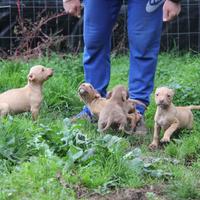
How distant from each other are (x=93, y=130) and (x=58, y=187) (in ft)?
5.89

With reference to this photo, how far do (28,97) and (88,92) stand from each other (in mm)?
567

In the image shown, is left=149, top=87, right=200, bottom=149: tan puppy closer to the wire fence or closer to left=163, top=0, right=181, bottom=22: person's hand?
left=163, top=0, right=181, bottom=22: person's hand

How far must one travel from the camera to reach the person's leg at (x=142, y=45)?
6098 millimetres

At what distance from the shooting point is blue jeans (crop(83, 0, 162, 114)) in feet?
20.1

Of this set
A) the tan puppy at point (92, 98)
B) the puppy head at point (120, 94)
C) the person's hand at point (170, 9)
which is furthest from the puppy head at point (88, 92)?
the person's hand at point (170, 9)

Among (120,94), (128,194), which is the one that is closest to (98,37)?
(120,94)

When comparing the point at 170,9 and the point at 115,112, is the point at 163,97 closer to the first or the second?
the point at 115,112

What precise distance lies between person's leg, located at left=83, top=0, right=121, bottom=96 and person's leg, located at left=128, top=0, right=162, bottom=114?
20 centimetres

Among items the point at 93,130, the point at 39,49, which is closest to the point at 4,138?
the point at 93,130

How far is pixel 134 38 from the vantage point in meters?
6.20

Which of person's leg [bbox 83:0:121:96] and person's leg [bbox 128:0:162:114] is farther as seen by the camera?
person's leg [bbox 83:0:121:96]

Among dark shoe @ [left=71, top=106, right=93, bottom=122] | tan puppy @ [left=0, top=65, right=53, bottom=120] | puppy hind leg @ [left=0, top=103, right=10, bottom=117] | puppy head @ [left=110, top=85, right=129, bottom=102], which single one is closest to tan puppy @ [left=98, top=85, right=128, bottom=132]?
puppy head @ [left=110, top=85, right=129, bottom=102]

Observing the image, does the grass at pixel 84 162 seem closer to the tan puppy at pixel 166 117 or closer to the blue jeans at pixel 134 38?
the tan puppy at pixel 166 117

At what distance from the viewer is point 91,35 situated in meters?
6.31
